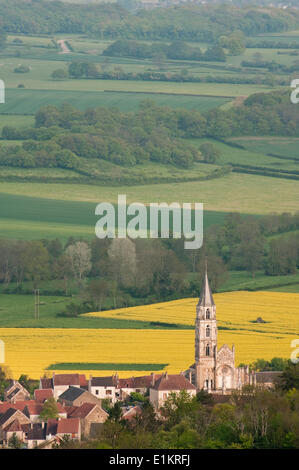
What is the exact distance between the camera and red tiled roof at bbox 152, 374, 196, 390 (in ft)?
239

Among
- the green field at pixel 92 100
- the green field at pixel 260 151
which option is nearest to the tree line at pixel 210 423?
the green field at pixel 260 151

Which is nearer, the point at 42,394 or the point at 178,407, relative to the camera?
the point at 178,407

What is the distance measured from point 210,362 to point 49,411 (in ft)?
35.8

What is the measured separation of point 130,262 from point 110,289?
255 inches

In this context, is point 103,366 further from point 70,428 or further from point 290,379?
point 290,379

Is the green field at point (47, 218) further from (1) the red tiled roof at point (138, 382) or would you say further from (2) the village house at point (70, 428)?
(2) the village house at point (70, 428)

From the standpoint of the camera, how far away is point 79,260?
10862 centimetres

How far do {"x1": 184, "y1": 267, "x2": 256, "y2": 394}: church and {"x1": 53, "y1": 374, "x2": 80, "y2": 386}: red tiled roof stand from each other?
5474 millimetres

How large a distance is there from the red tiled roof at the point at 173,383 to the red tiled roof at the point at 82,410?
13.2 ft

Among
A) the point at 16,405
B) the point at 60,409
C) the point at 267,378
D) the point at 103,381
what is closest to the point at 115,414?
the point at 60,409

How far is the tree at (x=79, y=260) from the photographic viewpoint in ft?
353

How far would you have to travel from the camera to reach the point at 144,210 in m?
133

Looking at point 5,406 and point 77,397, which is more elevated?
point 77,397
